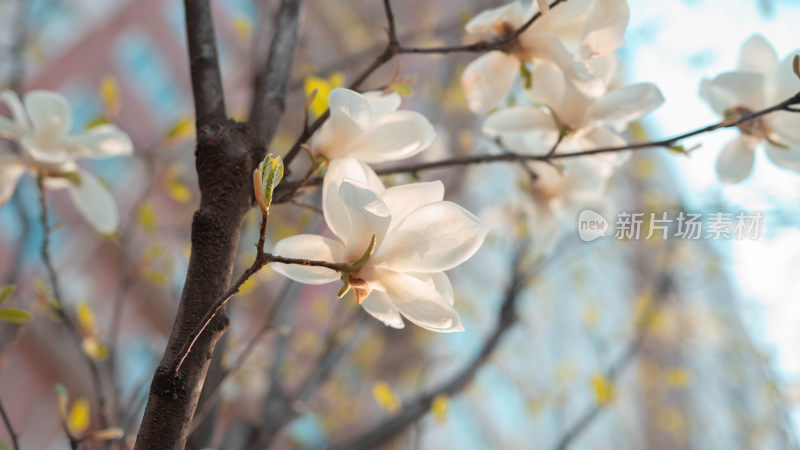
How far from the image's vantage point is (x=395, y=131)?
496mm

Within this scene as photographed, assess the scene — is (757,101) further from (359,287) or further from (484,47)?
(359,287)

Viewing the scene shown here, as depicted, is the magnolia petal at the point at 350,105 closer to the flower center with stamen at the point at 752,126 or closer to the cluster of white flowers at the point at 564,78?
the cluster of white flowers at the point at 564,78

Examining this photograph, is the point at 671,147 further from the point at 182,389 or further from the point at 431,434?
the point at 431,434

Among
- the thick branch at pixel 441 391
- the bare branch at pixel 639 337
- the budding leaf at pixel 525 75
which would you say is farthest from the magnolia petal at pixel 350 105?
the bare branch at pixel 639 337

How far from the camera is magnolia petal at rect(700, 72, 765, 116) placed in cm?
62

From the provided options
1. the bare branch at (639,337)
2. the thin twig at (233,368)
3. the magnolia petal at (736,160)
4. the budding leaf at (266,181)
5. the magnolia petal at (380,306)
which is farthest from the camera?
the bare branch at (639,337)

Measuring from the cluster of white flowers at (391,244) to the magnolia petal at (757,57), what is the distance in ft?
1.42

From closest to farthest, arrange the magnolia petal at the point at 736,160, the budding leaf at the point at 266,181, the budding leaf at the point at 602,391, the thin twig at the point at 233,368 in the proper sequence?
the budding leaf at the point at 266,181 → the magnolia petal at the point at 736,160 → the thin twig at the point at 233,368 → the budding leaf at the point at 602,391

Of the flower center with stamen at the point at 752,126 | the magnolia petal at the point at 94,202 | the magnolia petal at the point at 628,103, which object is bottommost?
the flower center with stamen at the point at 752,126

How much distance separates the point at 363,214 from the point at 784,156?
0.51 meters

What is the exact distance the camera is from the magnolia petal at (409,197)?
43cm

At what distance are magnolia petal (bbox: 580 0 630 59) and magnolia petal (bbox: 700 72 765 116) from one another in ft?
0.52

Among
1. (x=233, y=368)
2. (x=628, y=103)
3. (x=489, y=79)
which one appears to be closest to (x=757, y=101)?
(x=628, y=103)

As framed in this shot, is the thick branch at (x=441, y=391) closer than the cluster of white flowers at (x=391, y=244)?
No
